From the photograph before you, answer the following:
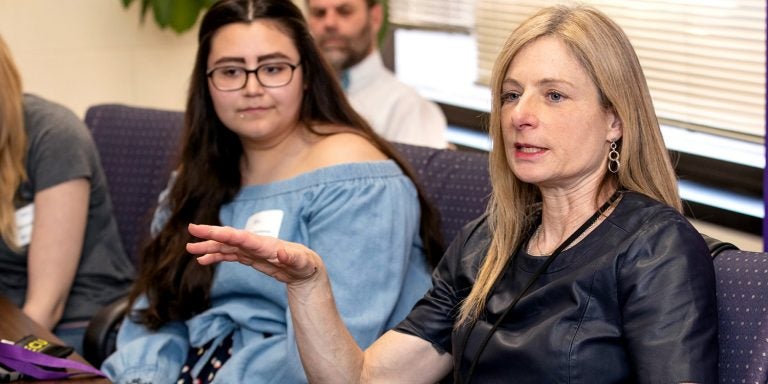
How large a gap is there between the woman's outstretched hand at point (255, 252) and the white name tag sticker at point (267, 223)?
0.51m

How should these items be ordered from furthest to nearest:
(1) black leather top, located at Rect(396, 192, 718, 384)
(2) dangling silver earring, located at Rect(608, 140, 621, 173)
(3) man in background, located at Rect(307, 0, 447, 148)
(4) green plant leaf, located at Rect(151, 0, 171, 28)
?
(4) green plant leaf, located at Rect(151, 0, 171, 28), (3) man in background, located at Rect(307, 0, 447, 148), (2) dangling silver earring, located at Rect(608, 140, 621, 173), (1) black leather top, located at Rect(396, 192, 718, 384)

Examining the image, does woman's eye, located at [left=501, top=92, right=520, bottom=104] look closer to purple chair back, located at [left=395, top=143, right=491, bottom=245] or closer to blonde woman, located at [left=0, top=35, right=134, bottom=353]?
purple chair back, located at [left=395, top=143, right=491, bottom=245]

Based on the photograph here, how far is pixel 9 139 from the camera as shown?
2.85 metres

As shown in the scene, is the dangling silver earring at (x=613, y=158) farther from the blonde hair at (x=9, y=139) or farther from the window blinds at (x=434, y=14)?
the window blinds at (x=434, y=14)

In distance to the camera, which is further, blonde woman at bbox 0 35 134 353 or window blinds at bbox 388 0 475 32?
window blinds at bbox 388 0 475 32

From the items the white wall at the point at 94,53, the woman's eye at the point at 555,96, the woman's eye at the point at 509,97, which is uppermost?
the woman's eye at the point at 555,96

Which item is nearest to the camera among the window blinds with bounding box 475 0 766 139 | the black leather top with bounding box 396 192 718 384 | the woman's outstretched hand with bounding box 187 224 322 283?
the black leather top with bounding box 396 192 718 384

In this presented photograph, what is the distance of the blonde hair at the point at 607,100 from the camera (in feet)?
5.73

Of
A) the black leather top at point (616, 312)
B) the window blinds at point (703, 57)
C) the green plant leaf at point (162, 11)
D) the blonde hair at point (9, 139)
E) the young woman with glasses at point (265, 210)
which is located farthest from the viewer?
the green plant leaf at point (162, 11)

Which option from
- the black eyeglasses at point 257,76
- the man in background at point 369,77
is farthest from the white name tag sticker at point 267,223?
the man in background at point 369,77

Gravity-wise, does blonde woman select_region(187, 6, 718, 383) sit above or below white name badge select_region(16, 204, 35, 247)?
above

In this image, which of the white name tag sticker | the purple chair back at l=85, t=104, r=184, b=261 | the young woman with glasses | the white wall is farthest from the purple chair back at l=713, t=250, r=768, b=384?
the white wall

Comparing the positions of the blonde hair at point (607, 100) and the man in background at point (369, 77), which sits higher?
the blonde hair at point (607, 100)

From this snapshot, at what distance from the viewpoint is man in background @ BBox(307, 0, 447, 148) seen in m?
3.74
